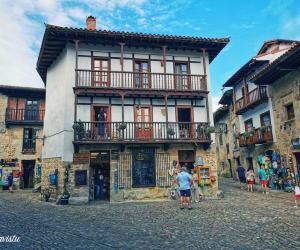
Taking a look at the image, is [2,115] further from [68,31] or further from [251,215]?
[251,215]

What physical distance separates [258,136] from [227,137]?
872 cm

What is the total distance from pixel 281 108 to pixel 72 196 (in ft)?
47.2

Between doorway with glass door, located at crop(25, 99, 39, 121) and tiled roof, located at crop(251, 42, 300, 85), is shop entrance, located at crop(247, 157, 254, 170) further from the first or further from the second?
doorway with glass door, located at crop(25, 99, 39, 121)

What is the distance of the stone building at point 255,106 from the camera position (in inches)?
763

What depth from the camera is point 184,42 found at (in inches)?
667

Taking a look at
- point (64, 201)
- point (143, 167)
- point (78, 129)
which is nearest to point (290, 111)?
point (143, 167)

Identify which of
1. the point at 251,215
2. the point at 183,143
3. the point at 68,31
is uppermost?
the point at 68,31

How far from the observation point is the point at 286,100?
17.1m

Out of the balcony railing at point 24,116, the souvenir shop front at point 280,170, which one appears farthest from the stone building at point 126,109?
the balcony railing at point 24,116

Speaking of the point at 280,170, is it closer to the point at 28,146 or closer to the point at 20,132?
the point at 28,146

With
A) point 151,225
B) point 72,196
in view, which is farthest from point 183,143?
point 151,225

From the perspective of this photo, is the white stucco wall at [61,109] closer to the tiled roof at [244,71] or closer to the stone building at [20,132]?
the stone building at [20,132]

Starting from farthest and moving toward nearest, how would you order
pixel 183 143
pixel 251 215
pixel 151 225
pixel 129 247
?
pixel 183 143
pixel 251 215
pixel 151 225
pixel 129 247

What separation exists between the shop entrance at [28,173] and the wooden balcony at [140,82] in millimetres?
13611
